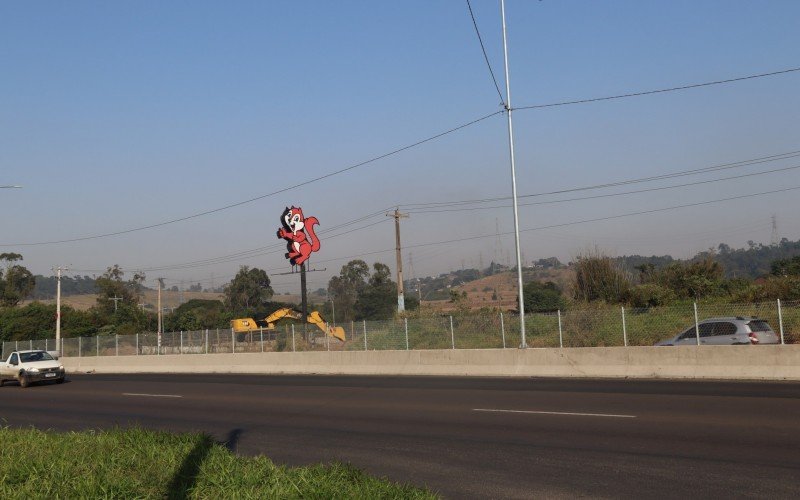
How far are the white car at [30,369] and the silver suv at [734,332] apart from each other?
23138 millimetres

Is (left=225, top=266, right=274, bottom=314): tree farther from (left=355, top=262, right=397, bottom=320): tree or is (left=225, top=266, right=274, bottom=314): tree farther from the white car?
the white car

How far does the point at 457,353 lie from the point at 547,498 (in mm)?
16979

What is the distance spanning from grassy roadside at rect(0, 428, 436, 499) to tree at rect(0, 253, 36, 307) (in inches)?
4475

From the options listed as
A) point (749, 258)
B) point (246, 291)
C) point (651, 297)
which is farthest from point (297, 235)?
point (749, 258)

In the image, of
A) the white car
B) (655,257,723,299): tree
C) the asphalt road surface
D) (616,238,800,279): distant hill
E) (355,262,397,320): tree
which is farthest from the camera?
(616,238,800,279): distant hill

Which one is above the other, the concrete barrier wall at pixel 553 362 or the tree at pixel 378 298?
the tree at pixel 378 298

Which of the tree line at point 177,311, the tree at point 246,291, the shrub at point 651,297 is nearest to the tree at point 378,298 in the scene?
the tree line at point 177,311

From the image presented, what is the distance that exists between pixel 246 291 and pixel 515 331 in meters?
89.3

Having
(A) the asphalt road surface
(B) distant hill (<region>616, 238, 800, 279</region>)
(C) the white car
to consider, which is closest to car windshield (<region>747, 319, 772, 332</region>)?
(A) the asphalt road surface

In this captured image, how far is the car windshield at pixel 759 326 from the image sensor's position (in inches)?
848

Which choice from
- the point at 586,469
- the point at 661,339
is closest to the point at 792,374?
the point at 661,339

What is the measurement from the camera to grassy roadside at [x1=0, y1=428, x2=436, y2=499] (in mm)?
7812

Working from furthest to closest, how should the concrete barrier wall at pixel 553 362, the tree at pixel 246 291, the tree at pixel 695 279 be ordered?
the tree at pixel 246 291 < the tree at pixel 695 279 < the concrete barrier wall at pixel 553 362

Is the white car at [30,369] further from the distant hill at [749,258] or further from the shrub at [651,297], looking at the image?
the distant hill at [749,258]
